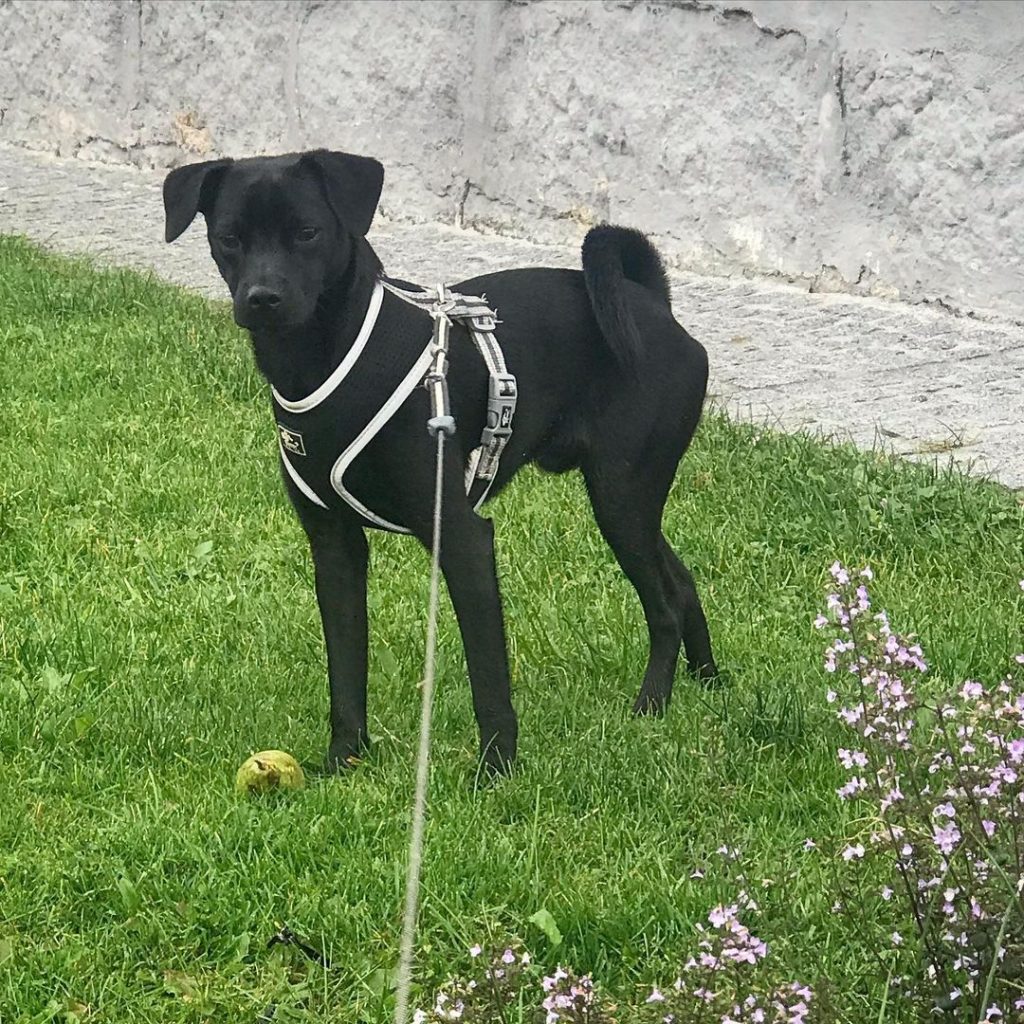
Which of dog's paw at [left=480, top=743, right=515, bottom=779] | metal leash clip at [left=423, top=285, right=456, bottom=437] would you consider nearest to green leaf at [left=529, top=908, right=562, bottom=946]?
dog's paw at [left=480, top=743, right=515, bottom=779]

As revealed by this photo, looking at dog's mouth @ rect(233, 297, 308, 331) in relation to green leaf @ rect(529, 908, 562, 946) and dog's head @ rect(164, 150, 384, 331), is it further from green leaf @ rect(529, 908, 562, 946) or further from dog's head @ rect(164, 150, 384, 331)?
green leaf @ rect(529, 908, 562, 946)

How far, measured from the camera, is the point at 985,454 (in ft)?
16.7

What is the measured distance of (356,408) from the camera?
123 inches

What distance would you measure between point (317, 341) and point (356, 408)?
181 millimetres

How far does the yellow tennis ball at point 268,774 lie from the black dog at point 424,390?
170mm

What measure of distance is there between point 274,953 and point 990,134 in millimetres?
4840

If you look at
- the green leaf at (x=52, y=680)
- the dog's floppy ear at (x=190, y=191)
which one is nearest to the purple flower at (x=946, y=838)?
the dog's floppy ear at (x=190, y=191)

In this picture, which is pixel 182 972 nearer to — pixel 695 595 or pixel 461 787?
pixel 461 787

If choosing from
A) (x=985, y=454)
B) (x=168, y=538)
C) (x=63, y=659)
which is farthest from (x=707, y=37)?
(x=63, y=659)

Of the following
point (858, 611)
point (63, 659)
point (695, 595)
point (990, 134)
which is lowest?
point (63, 659)

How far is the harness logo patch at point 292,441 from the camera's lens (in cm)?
318

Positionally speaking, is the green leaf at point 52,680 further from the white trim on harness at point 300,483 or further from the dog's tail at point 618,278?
the dog's tail at point 618,278

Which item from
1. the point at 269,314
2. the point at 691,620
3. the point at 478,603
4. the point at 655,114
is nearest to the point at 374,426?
the point at 269,314

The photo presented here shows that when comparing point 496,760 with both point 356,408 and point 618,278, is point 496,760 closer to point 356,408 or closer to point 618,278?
point 356,408
